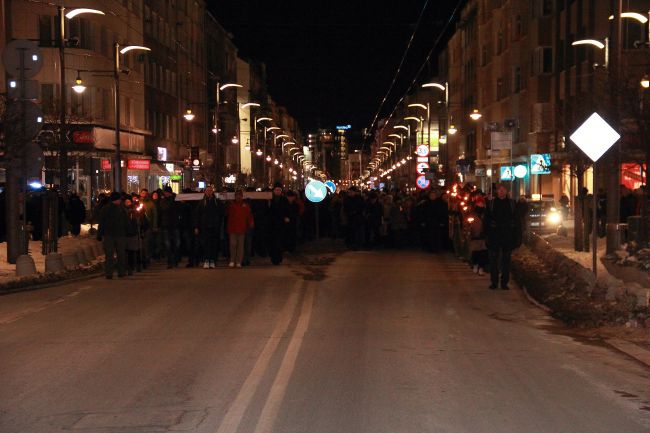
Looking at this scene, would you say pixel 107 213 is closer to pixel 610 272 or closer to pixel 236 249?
pixel 236 249

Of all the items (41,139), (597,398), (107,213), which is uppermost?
(41,139)

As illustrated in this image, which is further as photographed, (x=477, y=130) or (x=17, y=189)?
(x=477, y=130)

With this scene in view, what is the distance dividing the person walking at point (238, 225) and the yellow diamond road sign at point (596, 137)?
26.1 ft

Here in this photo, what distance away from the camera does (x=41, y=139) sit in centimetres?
3516

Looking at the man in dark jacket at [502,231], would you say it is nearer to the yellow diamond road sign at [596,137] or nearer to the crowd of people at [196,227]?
the yellow diamond road sign at [596,137]

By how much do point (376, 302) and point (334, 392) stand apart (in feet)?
22.8

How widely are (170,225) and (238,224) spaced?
165 centimetres

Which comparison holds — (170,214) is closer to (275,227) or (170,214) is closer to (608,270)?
(275,227)

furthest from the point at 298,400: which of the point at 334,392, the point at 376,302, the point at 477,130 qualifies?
the point at 477,130

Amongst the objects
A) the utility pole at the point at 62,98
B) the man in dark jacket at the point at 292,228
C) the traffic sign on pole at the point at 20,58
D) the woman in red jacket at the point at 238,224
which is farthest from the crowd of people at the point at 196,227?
the utility pole at the point at 62,98

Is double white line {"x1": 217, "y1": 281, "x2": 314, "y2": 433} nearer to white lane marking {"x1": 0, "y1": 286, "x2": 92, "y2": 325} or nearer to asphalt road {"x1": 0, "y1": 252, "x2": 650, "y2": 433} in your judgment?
asphalt road {"x1": 0, "y1": 252, "x2": 650, "y2": 433}

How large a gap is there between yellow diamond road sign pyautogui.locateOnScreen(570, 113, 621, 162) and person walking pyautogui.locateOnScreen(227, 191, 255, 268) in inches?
314

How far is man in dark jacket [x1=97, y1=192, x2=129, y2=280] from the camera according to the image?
1927 cm

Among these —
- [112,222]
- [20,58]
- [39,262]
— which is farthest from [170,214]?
[20,58]
